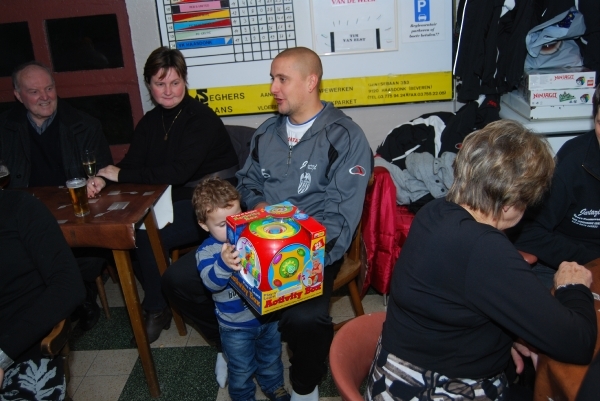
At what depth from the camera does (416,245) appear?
138cm

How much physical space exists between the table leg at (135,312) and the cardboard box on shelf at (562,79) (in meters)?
2.21

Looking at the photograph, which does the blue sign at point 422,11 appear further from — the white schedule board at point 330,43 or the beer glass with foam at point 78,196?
the beer glass with foam at point 78,196

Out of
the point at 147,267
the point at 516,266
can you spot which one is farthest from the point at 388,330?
the point at 147,267

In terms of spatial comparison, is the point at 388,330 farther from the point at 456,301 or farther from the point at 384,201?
the point at 384,201

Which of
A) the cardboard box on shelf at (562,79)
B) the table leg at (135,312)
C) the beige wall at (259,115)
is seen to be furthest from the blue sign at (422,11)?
the table leg at (135,312)

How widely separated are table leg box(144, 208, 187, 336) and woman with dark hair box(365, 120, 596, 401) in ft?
4.42

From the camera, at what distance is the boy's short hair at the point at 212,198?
1.88m

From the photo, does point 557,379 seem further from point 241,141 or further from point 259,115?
point 259,115

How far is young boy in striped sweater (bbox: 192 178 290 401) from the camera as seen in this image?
6.13 ft

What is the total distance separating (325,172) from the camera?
2.23m

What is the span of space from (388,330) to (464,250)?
0.33m

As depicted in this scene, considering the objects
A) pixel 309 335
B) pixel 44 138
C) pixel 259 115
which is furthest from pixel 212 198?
pixel 259 115

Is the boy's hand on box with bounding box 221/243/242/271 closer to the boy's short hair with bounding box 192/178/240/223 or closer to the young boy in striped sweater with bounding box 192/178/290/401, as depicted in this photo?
the young boy in striped sweater with bounding box 192/178/290/401

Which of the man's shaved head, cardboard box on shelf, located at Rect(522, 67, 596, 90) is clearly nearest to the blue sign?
cardboard box on shelf, located at Rect(522, 67, 596, 90)
